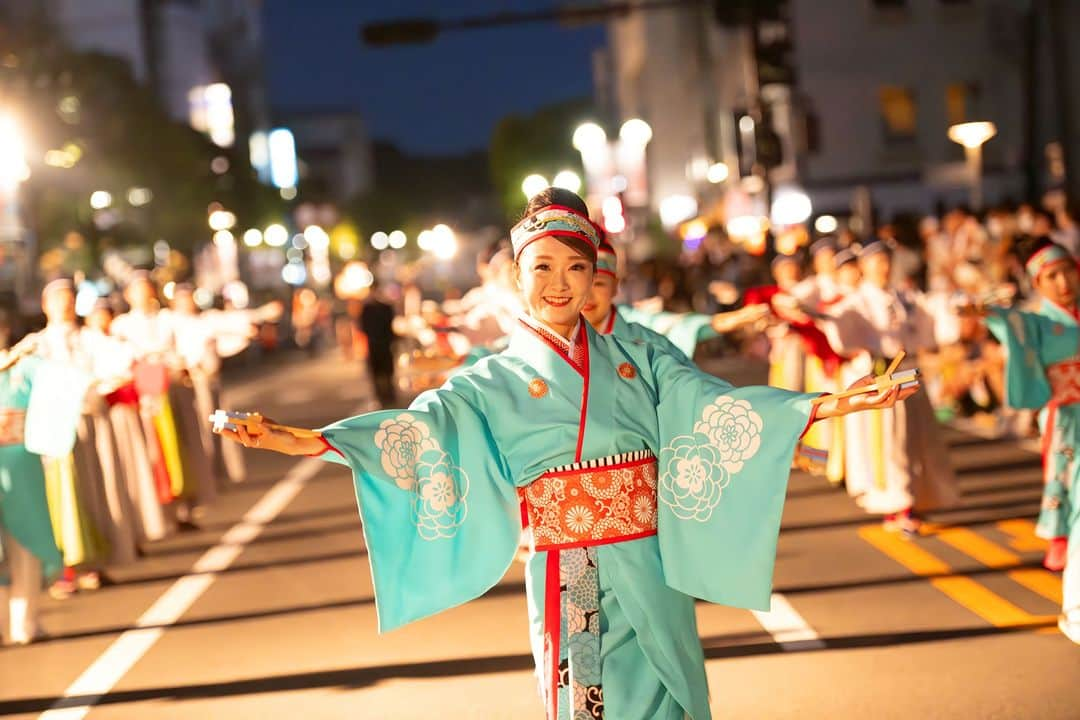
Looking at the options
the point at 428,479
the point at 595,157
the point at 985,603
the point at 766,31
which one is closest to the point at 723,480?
the point at 428,479

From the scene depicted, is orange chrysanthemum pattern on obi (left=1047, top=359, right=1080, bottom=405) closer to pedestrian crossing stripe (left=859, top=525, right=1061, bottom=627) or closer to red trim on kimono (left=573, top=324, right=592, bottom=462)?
pedestrian crossing stripe (left=859, top=525, right=1061, bottom=627)

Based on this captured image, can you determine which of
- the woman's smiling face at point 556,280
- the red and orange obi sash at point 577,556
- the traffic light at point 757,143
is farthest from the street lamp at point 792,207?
the red and orange obi sash at point 577,556

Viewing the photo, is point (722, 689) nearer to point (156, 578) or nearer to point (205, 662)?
point (205, 662)

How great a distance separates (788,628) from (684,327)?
201 cm

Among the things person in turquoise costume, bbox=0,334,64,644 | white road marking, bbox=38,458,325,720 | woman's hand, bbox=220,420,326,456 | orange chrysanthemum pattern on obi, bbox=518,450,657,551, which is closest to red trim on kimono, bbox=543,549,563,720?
orange chrysanthemum pattern on obi, bbox=518,450,657,551

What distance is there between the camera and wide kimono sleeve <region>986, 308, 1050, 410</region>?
8141mm

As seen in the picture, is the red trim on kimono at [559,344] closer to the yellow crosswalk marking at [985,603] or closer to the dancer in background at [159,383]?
the yellow crosswalk marking at [985,603]

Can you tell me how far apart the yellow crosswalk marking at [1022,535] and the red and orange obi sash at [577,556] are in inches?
210

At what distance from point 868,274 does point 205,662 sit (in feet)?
17.0

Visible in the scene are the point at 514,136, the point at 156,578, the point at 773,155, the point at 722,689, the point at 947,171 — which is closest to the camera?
the point at 722,689

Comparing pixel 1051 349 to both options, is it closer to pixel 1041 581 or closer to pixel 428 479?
pixel 1041 581

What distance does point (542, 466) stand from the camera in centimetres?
461

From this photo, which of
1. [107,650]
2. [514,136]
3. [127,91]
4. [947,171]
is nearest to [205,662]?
[107,650]

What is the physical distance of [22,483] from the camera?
8719 mm
